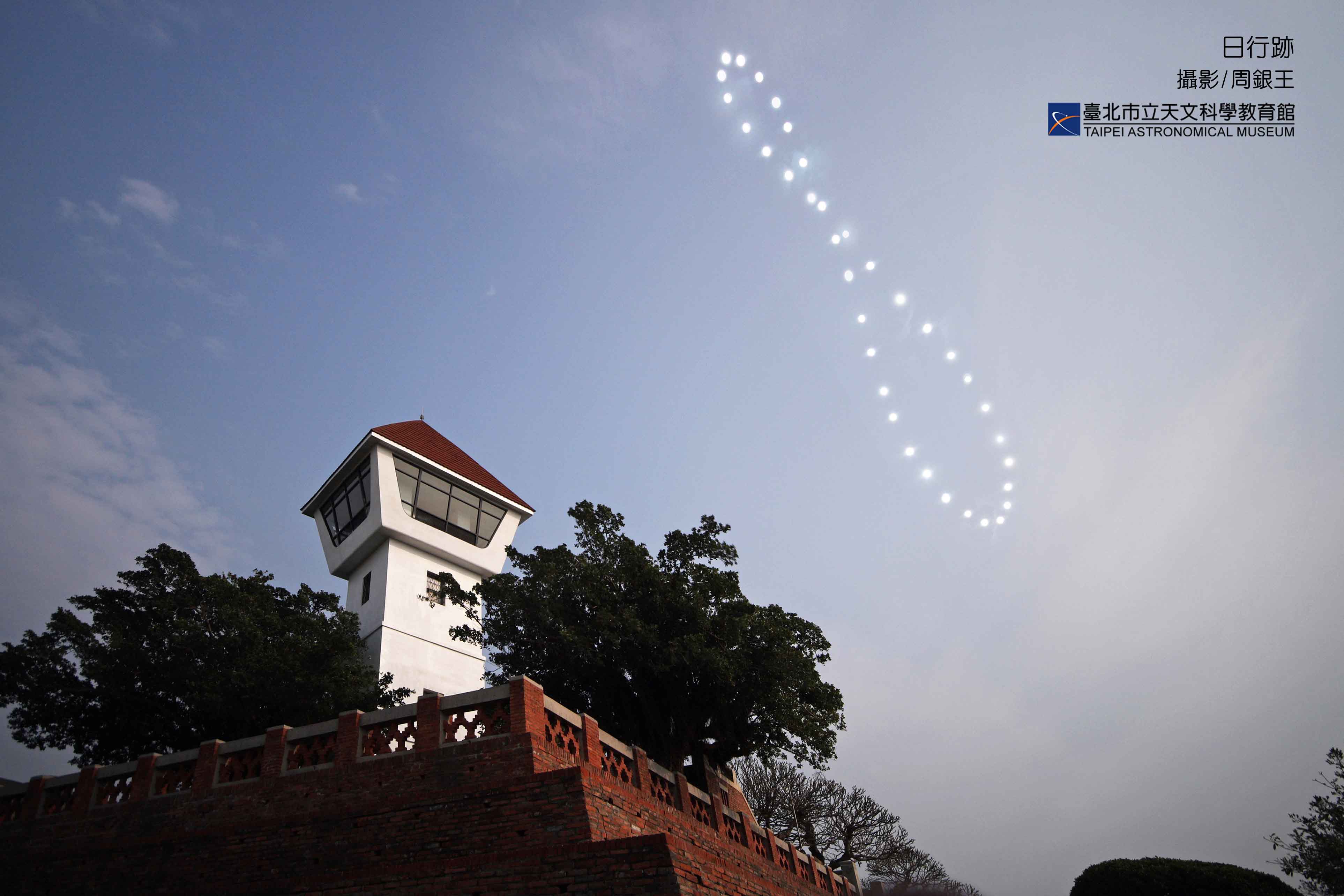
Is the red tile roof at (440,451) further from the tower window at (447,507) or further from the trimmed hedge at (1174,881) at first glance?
the trimmed hedge at (1174,881)

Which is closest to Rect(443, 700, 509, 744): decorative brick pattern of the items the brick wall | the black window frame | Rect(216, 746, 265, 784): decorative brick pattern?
the brick wall

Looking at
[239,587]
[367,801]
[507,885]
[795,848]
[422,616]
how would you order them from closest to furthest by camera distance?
[507,885] < [367,801] < [795,848] < [239,587] < [422,616]

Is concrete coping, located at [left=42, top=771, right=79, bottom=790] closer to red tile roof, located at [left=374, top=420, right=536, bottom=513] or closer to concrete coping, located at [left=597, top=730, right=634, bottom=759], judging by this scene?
concrete coping, located at [left=597, top=730, right=634, bottom=759]

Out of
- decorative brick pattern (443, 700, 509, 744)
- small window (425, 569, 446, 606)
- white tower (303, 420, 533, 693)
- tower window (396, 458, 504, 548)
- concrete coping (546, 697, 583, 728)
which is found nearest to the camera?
decorative brick pattern (443, 700, 509, 744)

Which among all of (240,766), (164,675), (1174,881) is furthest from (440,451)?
(1174,881)

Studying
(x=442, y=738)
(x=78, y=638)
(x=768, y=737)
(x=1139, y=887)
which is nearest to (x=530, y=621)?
(x=768, y=737)

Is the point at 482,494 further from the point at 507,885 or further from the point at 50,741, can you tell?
the point at 507,885

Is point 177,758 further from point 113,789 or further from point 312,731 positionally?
point 312,731
